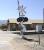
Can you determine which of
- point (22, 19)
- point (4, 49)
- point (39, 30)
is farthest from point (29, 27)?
point (4, 49)

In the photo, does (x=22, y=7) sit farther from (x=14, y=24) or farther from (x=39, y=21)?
(x=39, y=21)

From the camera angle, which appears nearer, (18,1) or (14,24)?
(18,1)

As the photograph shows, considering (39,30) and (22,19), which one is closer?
Result: (22,19)

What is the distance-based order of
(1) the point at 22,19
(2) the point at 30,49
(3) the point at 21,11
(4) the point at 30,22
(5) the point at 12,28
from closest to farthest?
(2) the point at 30,49
(1) the point at 22,19
(3) the point at 21,11
(5) the point at 12,28
(4) the point at 30,22

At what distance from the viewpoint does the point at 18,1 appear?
1683 inches

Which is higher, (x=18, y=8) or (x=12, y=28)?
(x=18, y=8)

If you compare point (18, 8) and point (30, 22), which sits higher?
point (18, 8)

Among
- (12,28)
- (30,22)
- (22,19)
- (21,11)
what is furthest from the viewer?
(30,22)

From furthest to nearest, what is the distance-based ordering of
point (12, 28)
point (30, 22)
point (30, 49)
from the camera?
point (30, 22)
point (12, 28)
point (30, 49)

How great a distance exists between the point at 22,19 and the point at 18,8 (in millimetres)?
10489

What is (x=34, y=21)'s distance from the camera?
221ft

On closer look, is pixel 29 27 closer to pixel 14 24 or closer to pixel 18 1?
pixel 14 24

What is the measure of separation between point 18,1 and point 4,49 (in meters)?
29.9

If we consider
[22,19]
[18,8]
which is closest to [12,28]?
[18,8]
